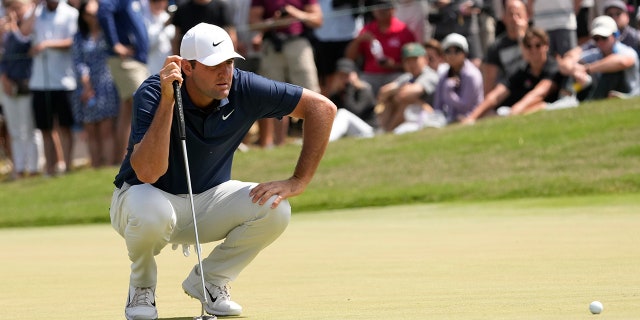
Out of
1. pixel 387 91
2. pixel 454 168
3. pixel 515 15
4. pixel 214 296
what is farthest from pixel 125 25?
pixel 214 296

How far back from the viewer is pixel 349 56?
18234 mm

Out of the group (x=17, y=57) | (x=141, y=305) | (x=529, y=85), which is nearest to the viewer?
(x=141, y=305)

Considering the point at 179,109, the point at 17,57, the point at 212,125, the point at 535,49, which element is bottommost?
the point at 17,57

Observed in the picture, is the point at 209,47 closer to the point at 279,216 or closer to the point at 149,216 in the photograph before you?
the point at 149,216

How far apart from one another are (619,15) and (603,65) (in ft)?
2.88

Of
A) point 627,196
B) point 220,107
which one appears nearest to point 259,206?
point 220,107

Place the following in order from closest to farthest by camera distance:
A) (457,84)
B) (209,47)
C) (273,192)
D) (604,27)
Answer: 1. (209,47)
2. (273,192)
3. (604,27)
4. (457,84)

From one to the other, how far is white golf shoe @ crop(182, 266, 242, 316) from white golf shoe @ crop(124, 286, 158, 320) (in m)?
0.28

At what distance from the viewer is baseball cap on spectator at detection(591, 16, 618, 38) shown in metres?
16.0

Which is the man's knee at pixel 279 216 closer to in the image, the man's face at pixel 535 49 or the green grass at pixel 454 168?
the green grass at pixel 454 168

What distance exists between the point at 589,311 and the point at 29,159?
15056 mm

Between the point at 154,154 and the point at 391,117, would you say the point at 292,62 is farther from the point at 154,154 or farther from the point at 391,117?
the point at 154,154

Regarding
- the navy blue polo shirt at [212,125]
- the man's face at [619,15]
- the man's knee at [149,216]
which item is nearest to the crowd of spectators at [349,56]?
the man's face at [619,15]

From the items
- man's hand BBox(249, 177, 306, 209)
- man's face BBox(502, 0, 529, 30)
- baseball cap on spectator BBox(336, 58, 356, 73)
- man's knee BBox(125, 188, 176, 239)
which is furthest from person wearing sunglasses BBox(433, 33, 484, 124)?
man's knee BBox(125, 188, 176, 239)
